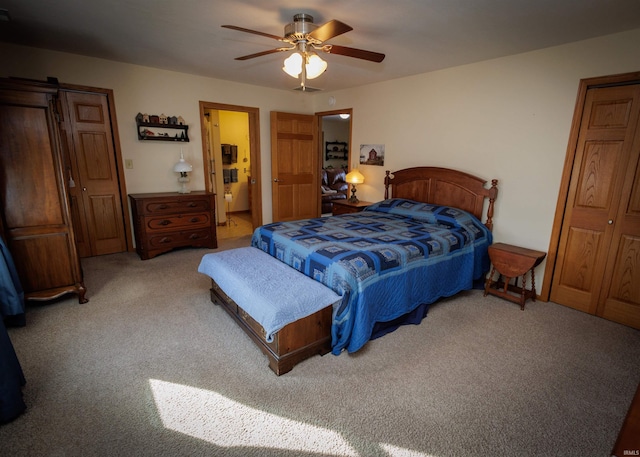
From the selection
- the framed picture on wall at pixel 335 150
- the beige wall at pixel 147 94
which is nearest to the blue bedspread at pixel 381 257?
the beige wall at pixel 147 94

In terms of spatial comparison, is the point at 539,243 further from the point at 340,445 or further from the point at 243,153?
the point at 243,153

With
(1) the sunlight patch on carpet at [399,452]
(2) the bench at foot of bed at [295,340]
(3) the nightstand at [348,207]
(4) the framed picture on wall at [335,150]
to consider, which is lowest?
(1) the sunlight patch on carpet at [399,452]

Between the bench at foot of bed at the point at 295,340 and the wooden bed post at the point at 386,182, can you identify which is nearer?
the bench at foot of bed at the point at 295,340

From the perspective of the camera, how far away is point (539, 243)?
3109mm

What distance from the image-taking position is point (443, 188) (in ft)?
12.3

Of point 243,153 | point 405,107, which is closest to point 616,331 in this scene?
point 405,107

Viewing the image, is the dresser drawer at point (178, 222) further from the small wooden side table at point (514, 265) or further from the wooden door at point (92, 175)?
the small wooden side table at point (514, 265)

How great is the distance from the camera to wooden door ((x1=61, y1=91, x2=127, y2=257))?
147 inches

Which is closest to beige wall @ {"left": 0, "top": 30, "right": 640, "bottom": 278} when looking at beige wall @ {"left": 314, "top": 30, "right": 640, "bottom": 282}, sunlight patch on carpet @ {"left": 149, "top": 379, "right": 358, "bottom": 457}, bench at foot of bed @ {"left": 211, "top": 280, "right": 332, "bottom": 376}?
beige wall @ {"left": 314, "top": 30, "right": 640, "bottom": 282}

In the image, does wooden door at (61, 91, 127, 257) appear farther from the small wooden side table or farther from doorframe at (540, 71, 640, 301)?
doorframe at (540, 71, 640, 301)

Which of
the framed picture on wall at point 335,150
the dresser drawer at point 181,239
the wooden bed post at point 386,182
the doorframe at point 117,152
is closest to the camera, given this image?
the doorframe at point 117,152

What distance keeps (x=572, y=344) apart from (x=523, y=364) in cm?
59

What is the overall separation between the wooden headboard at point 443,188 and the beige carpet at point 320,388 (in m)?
1.27

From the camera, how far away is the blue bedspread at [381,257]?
2146mm
